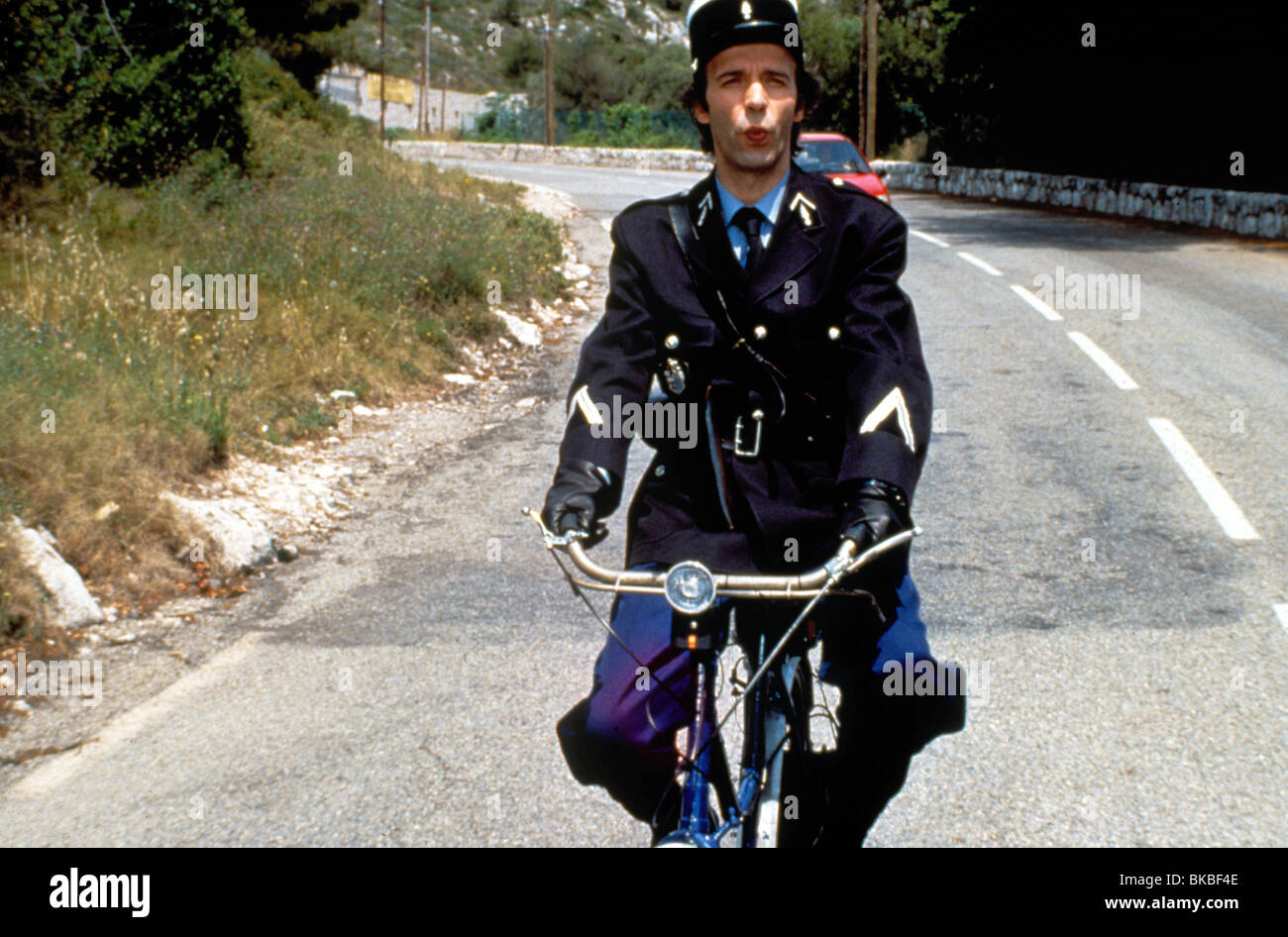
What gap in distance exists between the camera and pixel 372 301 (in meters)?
11.1

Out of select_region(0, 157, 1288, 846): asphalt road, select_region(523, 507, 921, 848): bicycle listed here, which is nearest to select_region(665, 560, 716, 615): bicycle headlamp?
select_region(523, 507, 921, 848): bicycle

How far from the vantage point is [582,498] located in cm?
233

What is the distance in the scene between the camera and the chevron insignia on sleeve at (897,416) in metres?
2.38

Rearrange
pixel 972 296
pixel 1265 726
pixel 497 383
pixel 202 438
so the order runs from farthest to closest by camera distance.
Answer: pixel 972 296 → pixel 497 383 → pixel 202 438 → pixel 1265 726

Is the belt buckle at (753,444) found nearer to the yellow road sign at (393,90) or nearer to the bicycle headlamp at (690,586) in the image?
the bicycle headlamp at (690,586)

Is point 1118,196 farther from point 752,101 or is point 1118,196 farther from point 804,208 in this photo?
point 752,101

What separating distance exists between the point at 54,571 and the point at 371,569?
54.9 inches

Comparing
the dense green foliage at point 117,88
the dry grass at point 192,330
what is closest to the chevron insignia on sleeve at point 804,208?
the dry grass at point 192,330

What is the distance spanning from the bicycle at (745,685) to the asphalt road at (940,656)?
1.28m

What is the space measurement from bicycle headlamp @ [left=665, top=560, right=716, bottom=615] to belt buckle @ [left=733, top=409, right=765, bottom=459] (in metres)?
0.49

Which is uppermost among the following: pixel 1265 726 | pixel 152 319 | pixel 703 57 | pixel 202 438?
pixel 703 57

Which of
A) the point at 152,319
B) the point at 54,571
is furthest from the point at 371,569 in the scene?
the point at 152,319

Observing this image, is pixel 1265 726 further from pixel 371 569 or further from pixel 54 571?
pixel 54 571

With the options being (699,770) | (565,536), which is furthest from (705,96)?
(699,770)
